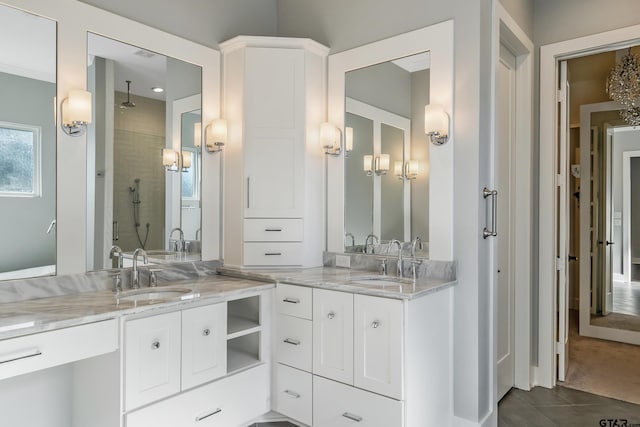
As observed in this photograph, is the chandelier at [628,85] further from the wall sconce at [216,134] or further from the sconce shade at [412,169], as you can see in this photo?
the wall sconce at [216,134]

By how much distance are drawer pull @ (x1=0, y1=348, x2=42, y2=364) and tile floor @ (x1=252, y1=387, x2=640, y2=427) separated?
1.43 m

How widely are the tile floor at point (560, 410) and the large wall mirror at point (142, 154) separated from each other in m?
1.38

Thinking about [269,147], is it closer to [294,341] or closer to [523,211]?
[294,341]

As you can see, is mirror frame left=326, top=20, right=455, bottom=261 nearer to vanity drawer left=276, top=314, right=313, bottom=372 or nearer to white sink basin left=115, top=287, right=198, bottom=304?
vanity drawer left=276, top=314, right=313, bottom=372

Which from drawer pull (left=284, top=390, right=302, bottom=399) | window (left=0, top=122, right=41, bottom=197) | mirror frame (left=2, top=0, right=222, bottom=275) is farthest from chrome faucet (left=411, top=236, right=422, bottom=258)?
window (left=0, top=122, right=41, bottom=197)

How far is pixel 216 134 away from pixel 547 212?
2.49 m

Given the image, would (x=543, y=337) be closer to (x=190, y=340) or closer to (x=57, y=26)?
(x=190, y=340)

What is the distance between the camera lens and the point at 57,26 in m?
2.12

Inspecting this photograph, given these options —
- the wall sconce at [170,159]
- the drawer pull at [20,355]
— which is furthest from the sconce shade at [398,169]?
the drawer pull at [20,355]

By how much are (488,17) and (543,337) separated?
229cm

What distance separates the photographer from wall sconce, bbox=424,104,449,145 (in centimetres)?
239

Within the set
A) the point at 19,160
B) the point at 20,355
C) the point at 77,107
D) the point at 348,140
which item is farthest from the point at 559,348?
the point at 19,160

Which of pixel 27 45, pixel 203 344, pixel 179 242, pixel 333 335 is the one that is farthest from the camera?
pixel 179 242

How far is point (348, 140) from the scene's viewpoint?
9.74ft
